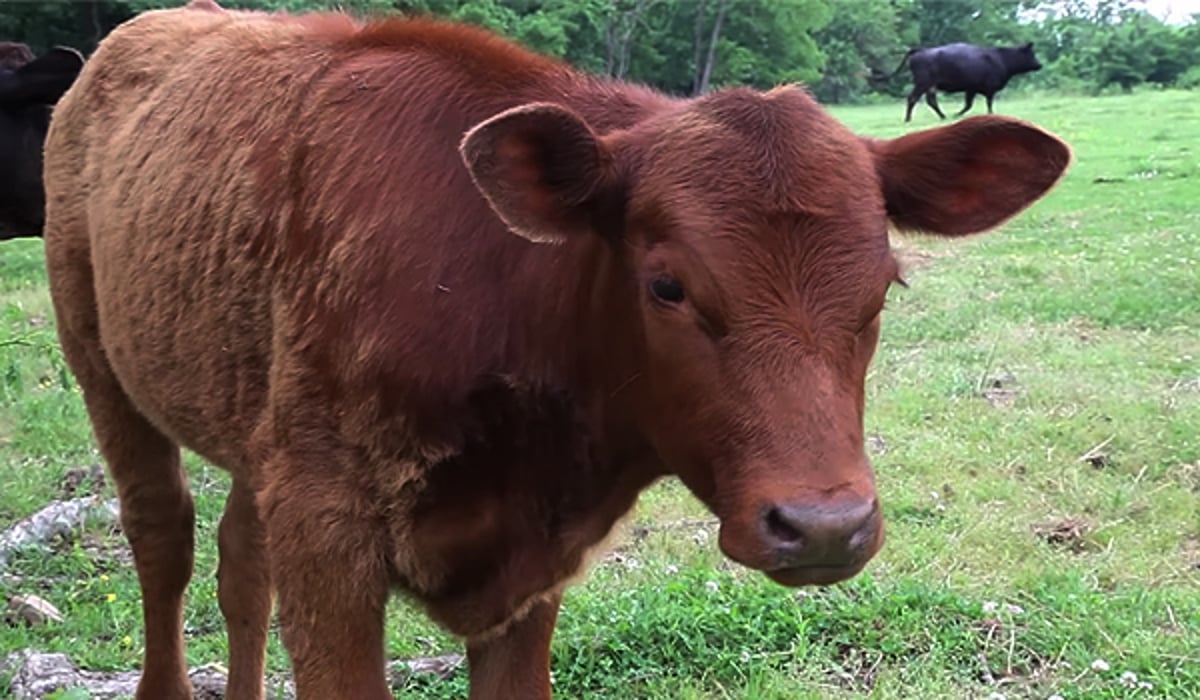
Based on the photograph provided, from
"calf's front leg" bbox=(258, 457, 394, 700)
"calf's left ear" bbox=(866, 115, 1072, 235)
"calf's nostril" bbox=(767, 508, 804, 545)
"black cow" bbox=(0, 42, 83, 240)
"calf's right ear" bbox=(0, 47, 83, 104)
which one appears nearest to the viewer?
"calf's nostril" bbox=(767, 508, 804, 545)

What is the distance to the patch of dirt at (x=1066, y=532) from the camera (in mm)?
5598

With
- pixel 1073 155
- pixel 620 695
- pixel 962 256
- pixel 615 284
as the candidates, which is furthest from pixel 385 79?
pixel 962 256

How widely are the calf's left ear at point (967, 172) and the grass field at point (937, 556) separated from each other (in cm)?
59

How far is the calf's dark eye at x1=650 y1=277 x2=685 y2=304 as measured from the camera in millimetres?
2375

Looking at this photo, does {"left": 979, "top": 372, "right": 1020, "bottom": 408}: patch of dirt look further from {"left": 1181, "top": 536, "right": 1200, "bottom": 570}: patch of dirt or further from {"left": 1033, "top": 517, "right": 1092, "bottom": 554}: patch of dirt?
{"left": 1181, "top": 536, "right": 1200, "bottom": 570}: patch of dirt

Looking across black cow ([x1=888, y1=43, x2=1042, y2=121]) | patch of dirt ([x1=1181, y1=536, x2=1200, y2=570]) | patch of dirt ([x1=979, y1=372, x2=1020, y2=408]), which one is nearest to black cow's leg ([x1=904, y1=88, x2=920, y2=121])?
black cow ([x1=888, y1=43, x2=1042, y2=121])

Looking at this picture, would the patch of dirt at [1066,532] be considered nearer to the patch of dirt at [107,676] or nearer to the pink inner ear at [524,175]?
the patch of dirt at [107,676]

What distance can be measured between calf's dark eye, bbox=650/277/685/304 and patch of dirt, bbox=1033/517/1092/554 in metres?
3.86

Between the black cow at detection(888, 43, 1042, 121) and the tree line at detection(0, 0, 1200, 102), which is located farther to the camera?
the black cow at detection(888, 43, 1042, 121)

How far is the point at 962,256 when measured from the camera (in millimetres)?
14148

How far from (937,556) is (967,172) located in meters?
3.07

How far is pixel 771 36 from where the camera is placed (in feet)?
186

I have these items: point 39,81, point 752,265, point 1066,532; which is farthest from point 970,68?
point 752,265

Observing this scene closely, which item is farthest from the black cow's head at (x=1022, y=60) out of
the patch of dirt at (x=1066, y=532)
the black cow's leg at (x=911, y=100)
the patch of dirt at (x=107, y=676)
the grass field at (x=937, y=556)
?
the patch of dirt at (x=107, y=676)
